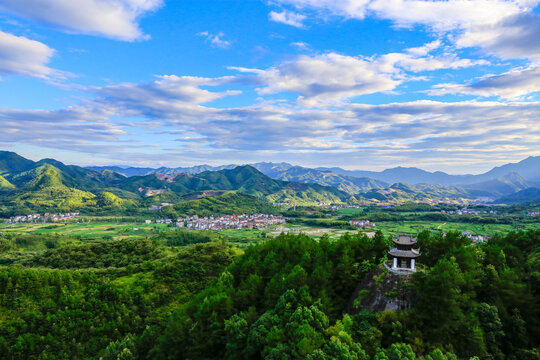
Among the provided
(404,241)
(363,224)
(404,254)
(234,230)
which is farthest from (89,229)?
(404,254)

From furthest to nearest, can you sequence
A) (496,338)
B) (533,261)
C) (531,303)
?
1. (533,261)
2. (531,303)
3. (496,338)

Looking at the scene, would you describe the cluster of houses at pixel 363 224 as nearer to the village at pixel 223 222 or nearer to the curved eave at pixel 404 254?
the village at pixel 223 222

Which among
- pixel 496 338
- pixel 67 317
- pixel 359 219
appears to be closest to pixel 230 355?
pixel 496 338

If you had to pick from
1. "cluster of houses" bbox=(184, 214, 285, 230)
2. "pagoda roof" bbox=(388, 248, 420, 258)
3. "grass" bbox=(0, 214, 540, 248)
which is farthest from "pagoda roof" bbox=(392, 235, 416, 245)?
"cluster of houses" bbox=(184, 214, 285, 230)

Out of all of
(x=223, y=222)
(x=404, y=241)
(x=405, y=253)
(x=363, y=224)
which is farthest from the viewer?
(x=223, y=222)

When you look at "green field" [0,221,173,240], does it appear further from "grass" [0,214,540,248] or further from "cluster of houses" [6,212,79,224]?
"cluster of houses" [6,212,79,224]

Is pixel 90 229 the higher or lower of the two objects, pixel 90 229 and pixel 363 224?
the lower

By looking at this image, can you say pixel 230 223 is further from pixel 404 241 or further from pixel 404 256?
pixel 404 256

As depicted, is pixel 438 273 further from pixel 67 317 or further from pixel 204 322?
pixel 67 317
